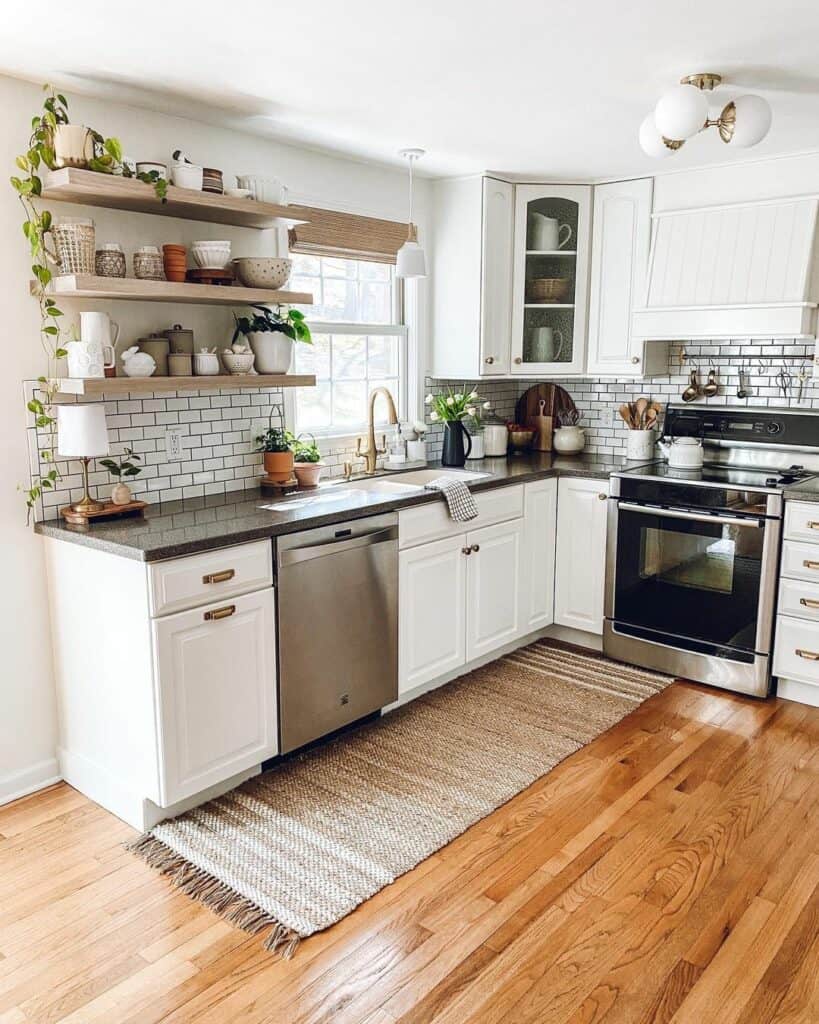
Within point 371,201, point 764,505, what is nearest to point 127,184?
point 371,201

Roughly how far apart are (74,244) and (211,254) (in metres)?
0.50

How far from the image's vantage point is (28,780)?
2867 millimetres

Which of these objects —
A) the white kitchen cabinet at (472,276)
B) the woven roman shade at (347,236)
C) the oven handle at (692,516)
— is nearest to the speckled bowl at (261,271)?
the woven roman shade at (347,236)

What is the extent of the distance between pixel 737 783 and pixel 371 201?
111 inches

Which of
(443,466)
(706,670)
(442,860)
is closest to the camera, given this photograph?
(442,860)

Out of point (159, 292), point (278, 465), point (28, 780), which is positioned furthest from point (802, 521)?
point (28, 780)

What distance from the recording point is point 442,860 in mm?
2484

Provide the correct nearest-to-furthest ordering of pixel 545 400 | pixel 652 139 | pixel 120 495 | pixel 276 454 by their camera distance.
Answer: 1. pixel 652 139
2. pixel 120 495
3. pixel 276 454
4. pixel 545 400

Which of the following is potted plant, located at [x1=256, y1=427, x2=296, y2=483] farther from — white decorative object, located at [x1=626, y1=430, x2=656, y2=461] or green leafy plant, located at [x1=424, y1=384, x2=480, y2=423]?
white decorative object, located at [x1=626, y1=430, x2=656, y2=461]

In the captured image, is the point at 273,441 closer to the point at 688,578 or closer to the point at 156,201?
the point at 156,201

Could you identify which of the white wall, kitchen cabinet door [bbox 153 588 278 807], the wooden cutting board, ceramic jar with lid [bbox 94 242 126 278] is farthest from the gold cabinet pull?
the wooden cutting board

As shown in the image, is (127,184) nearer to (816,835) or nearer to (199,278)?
(199,278)

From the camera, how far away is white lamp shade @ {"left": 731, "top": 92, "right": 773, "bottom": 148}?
2.56 m

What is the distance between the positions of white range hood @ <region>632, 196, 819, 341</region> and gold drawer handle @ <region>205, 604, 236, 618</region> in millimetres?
2471
